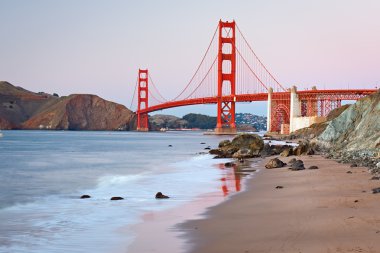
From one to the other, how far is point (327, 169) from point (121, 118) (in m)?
155

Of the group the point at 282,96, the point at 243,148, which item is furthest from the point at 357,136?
the point at 282,96

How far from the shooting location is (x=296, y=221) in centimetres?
892

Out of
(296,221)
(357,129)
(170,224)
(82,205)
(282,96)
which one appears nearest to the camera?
(296,221)

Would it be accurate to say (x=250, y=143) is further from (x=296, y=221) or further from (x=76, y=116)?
(x=76, y=116)

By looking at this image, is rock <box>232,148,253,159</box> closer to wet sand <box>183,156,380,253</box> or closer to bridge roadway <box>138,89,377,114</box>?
wet sand <box>183,156,380,253</box>

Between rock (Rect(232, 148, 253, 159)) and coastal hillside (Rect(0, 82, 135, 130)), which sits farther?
coastal hillside (Rect(0, 82, 135, 130))

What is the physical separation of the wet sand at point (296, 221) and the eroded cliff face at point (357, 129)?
29.8ft

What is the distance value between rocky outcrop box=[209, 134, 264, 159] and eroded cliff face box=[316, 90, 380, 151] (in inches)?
147

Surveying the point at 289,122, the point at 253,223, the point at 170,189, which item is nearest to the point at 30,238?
the point at 253,223

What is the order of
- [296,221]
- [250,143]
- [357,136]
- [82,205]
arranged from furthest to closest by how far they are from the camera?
[250,143] → [357,136] → [82,205] → [296,221]

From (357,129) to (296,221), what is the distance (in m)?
20.3

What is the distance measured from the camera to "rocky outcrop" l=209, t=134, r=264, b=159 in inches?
1212

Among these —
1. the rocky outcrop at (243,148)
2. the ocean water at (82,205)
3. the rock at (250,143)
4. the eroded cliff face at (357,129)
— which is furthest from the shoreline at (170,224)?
the rock at (250,143)

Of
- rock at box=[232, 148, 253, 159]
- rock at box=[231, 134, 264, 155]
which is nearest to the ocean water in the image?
rock at box=[232, 148, 253, 159]
